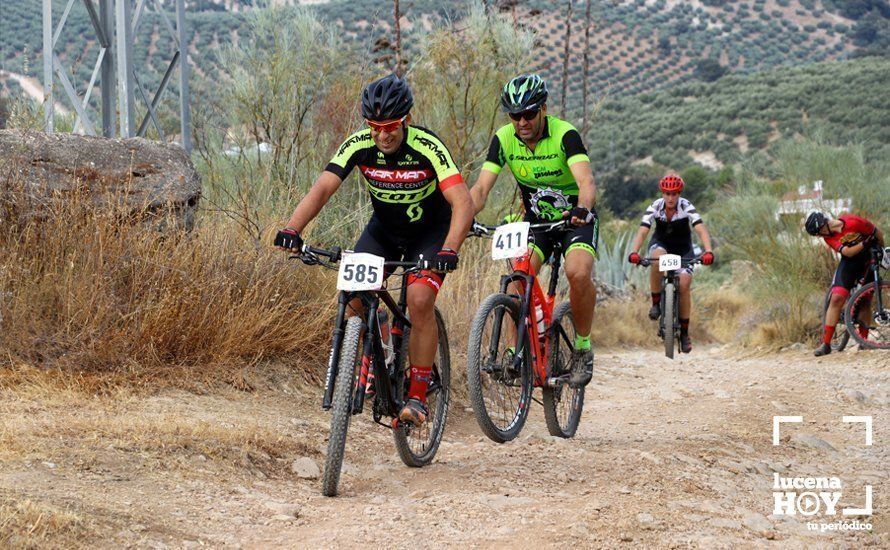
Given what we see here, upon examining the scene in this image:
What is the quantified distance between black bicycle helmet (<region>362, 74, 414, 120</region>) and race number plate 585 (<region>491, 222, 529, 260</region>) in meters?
1.00

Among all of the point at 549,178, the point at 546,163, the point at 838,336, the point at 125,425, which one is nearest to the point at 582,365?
the point at 549,178

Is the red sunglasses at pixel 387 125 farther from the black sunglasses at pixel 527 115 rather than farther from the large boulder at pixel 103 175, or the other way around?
the large boulder at pixel 103 175

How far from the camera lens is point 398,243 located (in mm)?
5688

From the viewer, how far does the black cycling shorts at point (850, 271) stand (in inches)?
480

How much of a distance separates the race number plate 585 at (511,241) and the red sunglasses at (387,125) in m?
0.92

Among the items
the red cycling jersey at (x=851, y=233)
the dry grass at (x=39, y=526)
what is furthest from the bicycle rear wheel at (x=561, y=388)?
the red cycling jersey at (x=851, y=233)

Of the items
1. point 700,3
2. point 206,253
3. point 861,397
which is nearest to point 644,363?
point 861,397

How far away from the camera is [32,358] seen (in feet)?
21.6

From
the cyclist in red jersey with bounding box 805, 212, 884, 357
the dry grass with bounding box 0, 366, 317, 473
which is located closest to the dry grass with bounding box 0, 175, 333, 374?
the dry grass with bounding box 0, 366, 317, 473

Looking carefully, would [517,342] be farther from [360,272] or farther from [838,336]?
[838,336]

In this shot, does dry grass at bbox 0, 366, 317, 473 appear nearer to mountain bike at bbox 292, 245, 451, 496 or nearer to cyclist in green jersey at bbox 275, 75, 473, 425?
mountain bike at bbox 292, 245, 451, 496

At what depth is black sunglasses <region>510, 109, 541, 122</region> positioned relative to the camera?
6.32 metres

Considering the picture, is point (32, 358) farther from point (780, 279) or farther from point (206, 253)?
Result: point (780, 279)

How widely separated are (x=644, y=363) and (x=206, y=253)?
676cm
